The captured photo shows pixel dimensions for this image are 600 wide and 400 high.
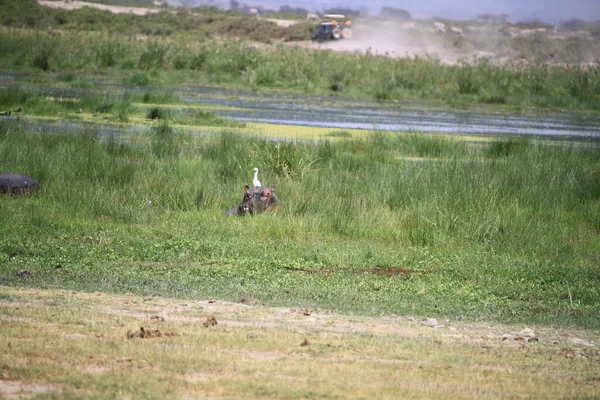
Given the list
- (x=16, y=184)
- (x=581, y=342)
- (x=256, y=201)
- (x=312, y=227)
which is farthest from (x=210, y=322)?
(x=16, y=184)

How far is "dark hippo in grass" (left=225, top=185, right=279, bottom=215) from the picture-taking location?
13227 millimetres

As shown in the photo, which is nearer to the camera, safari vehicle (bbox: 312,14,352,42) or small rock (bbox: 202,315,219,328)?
small rock (bbox: 202,315,219,328)

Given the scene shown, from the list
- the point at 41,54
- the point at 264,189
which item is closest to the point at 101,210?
the point at 264,189

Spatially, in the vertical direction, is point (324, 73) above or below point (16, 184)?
below

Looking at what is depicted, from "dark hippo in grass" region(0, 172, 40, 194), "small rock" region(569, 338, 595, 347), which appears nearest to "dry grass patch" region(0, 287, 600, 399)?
"small rock" region(569, 338, 595, 347)

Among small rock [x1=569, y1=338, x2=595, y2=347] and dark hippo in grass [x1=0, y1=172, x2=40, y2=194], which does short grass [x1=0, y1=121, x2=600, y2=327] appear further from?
small rock [x1=569, y1=338, x2=595, y2=347]

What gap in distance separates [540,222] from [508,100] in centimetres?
2783

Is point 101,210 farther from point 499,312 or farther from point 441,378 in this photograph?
point 441,378

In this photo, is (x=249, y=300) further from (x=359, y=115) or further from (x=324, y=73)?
(x=324, y=73)

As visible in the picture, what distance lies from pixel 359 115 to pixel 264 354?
26.2 metres

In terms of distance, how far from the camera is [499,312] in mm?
8875

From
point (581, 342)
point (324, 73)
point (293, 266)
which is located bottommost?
point (324, 73)

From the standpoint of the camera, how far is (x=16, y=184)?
13.4 m

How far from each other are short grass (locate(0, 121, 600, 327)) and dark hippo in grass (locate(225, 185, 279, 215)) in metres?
0.22
